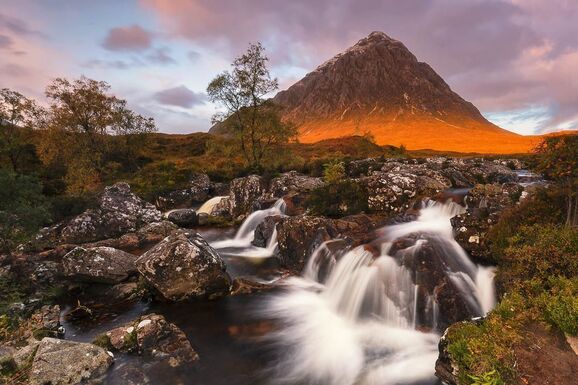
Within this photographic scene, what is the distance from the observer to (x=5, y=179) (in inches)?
599

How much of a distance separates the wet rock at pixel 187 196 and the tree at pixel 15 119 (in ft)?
67.1

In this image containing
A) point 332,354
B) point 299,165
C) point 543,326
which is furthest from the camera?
point 299,165

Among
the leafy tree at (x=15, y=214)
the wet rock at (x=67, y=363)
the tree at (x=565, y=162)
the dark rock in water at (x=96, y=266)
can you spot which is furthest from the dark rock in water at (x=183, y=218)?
the tree at (x=565, y=162)

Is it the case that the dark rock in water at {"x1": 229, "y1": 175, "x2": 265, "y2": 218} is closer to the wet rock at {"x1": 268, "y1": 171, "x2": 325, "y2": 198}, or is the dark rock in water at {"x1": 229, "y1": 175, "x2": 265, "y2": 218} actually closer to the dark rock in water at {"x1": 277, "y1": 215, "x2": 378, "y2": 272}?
the wet rock at {"x1": 268, "y1": 171, "x2": 325, "y2": 198}

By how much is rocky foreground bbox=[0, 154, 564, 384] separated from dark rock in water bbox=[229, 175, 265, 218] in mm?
305

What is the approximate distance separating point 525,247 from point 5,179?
70.4 ft

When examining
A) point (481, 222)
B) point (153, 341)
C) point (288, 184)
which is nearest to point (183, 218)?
point (288, 184)

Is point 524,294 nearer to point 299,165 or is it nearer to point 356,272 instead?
point 356,272

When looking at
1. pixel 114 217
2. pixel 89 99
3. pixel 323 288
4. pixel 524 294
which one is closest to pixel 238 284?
pixel 323 288

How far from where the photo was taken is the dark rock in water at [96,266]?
15625mm

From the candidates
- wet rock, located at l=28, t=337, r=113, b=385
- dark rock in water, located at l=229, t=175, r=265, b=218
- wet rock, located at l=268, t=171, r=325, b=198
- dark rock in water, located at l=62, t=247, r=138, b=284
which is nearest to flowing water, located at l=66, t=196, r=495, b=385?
wet rock, located at l=28, t=337, r=113, b=385

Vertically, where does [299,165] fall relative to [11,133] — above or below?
below

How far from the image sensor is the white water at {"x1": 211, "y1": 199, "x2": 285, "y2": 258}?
72.1ft

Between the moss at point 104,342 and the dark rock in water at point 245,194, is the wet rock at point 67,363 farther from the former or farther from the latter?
the dark rock in water at point 245,194
